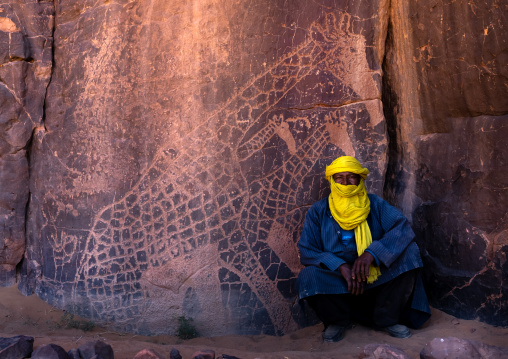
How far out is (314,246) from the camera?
3.27m

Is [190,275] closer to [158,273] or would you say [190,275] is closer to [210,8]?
[158,273]

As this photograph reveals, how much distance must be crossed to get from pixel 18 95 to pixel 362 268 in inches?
111

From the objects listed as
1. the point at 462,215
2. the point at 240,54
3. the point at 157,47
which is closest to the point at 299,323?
the point at 462,215

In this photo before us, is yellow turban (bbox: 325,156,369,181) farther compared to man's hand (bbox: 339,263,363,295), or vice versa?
yellow turban (bbox: 325,156,369,181)

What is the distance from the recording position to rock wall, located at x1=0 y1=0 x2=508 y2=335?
3402 millimetres

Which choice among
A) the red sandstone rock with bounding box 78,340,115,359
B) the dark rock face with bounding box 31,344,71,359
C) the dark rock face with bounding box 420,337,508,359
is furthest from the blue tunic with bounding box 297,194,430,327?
the dark rock face with bounding box 31,344,71,359

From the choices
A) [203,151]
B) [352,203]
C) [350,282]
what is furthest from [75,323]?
[352,203]

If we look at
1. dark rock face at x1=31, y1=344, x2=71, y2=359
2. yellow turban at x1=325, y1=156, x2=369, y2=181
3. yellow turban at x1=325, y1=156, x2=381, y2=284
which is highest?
yellow turban at x1=325, y1=156, x2=369, y2=181

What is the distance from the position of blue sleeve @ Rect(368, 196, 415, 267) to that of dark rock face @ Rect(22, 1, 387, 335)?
1.10 feet

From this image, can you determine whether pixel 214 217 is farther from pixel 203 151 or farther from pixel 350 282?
pixel 350 282

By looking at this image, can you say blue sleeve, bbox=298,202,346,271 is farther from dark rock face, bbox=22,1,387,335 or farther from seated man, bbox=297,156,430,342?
dark rock face, bbox=22,1,387,335

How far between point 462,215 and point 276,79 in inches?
61.6

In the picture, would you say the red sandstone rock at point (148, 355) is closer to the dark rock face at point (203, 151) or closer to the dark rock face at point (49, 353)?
the dark rock face at point (49, 353)

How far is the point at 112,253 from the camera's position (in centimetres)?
345
